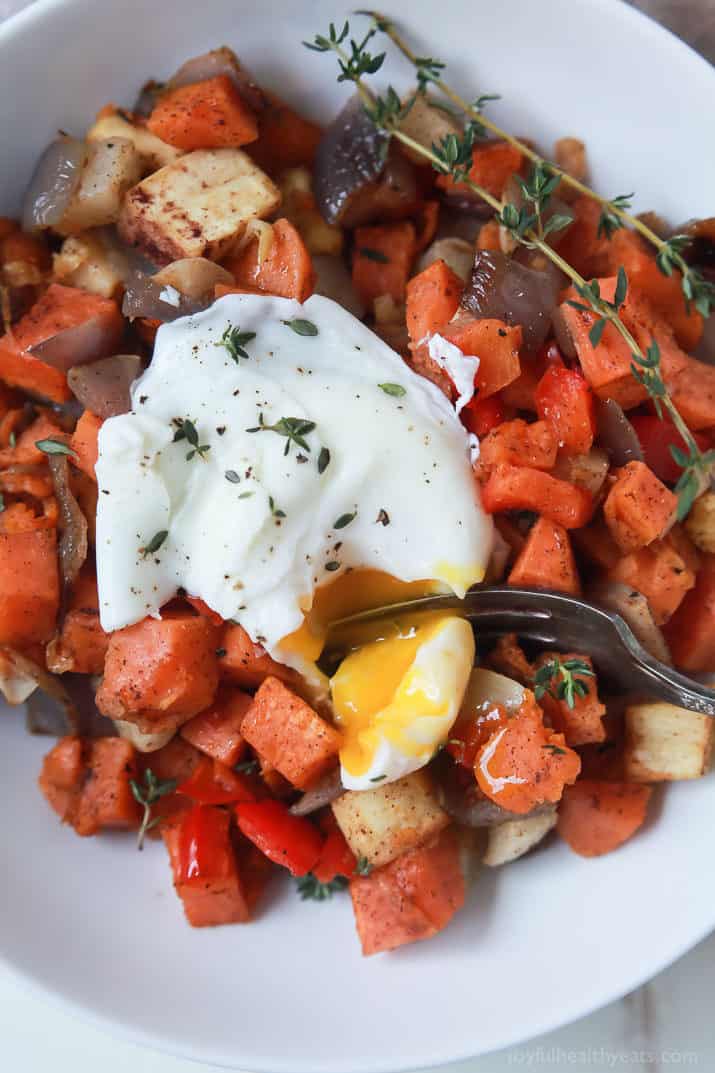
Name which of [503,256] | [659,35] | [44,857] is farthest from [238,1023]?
[659,35]

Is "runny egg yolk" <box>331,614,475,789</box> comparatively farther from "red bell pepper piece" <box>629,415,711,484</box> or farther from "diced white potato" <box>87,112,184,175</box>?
"diced white potato" <box>87,112,184,175</box>

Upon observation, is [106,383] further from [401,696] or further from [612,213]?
[612,213]

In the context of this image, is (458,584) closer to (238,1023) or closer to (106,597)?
(106,597)

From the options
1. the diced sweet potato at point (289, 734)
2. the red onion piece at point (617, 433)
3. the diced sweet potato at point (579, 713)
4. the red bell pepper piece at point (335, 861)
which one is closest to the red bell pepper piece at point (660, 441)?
the red onion piece at point (617, 433)

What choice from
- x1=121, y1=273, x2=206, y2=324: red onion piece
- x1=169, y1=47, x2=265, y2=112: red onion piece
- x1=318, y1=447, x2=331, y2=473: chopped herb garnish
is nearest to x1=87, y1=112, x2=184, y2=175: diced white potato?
x1=169, y1=47, x2=265, y2=112: red onion piece

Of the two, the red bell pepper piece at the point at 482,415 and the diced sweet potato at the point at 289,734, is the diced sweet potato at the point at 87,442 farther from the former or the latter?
the red bell pepper piece at the point at 482,415
